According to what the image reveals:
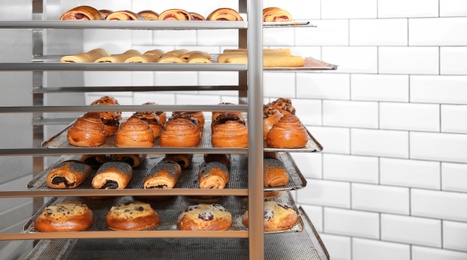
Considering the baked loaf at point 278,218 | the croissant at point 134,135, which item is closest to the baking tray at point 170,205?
the baked loaf at point 278,218

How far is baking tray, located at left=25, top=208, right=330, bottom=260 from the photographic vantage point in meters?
1.59

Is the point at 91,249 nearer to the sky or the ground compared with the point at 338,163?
nearer to the ground

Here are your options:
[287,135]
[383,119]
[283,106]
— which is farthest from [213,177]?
[383,119]

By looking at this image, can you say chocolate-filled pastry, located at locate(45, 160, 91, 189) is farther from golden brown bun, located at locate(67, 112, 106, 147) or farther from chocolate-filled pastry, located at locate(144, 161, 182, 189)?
chocolate-filled pastry, located at locate(144, 161, 182, 189)

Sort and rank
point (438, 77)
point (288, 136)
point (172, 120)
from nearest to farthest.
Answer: point (288, 136) < point (172, 120) < point (438, 77)

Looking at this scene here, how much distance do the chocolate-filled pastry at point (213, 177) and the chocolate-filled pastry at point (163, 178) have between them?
0.08 m

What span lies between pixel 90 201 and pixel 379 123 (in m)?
1.16

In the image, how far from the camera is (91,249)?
164 centimetres

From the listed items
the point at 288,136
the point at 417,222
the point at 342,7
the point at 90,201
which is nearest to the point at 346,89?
the point at 342,7

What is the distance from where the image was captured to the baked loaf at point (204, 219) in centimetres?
153

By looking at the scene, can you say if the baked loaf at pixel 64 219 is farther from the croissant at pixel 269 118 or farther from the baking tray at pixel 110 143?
the croissant at pixel 269 118

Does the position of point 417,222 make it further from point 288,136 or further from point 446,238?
point 288,136

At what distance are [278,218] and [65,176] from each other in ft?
2.03

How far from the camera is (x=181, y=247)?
1651 mm
